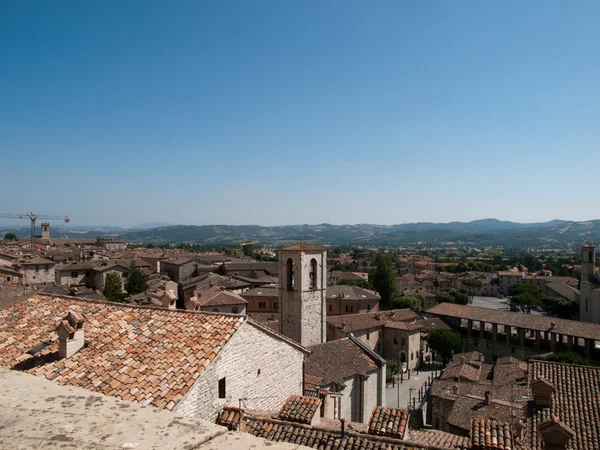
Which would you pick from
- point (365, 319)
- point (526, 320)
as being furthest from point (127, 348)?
point (526, 320)

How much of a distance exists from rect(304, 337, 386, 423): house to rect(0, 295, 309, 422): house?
10324 millimetres

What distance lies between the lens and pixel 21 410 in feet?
10.6

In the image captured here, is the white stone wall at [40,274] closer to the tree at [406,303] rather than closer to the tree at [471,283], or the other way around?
the tree at [406,303]

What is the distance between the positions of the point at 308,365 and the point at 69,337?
1618cm

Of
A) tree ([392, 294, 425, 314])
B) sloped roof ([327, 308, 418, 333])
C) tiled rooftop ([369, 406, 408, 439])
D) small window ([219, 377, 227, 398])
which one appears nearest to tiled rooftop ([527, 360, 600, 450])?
tiled rooftop ([369, 406, 408, 439])

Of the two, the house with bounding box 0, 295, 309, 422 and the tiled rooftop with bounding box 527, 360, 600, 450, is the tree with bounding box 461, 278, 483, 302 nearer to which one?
the tiled rooftop with bounding box 527, 360, 600, 450

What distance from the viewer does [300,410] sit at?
904 centimetres

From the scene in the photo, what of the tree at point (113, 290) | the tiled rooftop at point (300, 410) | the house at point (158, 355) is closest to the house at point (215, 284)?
the tree at point (113, 290)

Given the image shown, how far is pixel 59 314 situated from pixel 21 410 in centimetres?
1021

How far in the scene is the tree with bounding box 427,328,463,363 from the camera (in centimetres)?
4572

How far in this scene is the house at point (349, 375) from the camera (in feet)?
72.4

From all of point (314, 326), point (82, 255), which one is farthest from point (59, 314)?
point (82, 255)

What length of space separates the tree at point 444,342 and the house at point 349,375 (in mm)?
22574

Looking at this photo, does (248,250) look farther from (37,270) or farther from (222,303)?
(222,303)
